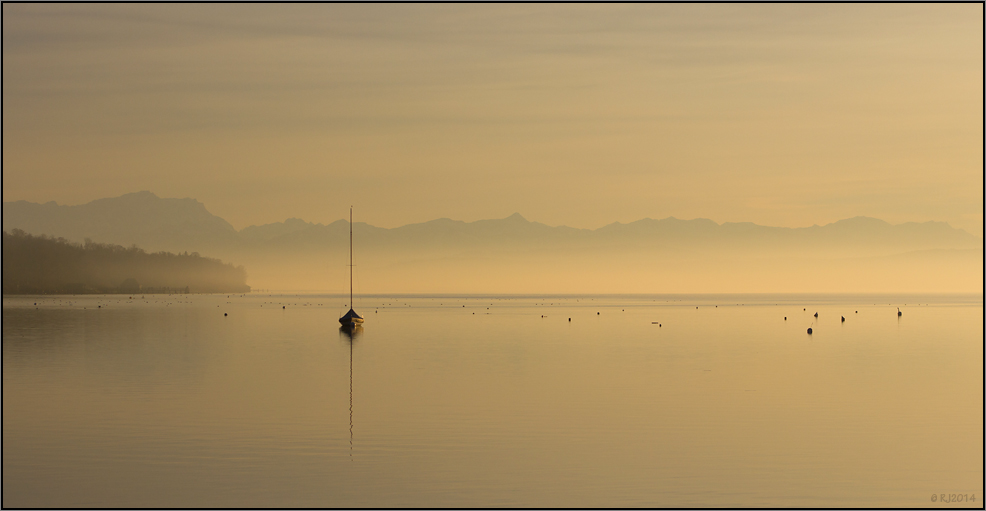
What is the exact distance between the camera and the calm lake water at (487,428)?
22.9m

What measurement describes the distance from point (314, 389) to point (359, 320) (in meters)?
51.0

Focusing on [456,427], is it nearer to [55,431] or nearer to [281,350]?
[55,431]

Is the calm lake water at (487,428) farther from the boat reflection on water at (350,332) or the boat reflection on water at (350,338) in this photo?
the boat reflection on water at (350,332)

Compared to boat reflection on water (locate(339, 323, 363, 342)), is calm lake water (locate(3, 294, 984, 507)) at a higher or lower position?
lower

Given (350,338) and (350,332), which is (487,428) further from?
(350,332)

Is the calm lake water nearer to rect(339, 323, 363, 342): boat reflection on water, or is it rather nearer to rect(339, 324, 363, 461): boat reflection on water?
rect(339, 324, 363, 461): boat reflection on water

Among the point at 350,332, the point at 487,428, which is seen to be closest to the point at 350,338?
the point at 350,332

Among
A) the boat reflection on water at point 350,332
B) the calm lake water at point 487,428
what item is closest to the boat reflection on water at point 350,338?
the boat reflection on water at point 350,332

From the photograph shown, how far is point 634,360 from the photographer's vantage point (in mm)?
56844

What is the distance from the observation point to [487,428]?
3133 centimetres

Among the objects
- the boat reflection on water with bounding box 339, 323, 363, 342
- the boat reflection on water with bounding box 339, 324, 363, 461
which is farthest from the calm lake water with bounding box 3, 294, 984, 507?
the boat reflection on water with bounding box 339, 323, 363, 342

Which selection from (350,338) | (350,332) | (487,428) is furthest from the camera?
(350,332)

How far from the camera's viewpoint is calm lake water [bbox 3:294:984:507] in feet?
75.1

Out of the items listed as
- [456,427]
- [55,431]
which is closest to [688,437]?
[456,427]
